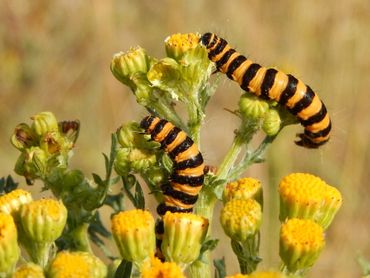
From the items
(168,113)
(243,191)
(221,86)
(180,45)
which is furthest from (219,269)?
(221,86)

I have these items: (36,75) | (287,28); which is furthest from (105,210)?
(287,28)

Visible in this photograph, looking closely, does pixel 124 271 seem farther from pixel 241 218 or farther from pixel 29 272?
pixel 241 218

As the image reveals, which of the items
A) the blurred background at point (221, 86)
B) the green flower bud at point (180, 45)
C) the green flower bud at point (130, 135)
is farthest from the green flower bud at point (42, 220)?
the blurred background at point (221, 86)

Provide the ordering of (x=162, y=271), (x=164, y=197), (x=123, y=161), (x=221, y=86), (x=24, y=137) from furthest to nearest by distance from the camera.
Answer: (x=221, y=86) < (x=24, y=137) < (x=123, y=161) < (x=164, y=197) < (x=162, y=271)

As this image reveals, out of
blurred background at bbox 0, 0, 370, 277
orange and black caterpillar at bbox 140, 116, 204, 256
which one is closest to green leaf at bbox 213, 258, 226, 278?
orange and black caterpillar at bbox 140, 116, 204, 256

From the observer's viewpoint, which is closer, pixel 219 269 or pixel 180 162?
pixel 180 162

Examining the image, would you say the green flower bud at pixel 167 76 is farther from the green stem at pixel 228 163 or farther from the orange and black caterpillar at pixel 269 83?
the green stem at pixel 228 163

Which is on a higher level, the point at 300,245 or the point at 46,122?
the point at 300,245

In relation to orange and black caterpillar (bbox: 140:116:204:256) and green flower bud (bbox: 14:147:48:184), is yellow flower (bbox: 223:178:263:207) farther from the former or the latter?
green flower bud (bbox: 14:147:48:184)
